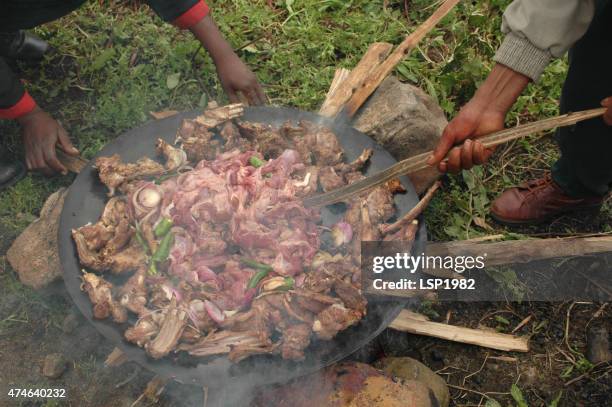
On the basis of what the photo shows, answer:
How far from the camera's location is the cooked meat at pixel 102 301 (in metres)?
2.84

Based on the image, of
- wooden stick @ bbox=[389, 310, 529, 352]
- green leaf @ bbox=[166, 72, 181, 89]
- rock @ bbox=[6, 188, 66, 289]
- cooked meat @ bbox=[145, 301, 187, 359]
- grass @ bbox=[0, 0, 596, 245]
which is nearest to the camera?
cooked meat @ bbox=[145, 301, 187, 359]

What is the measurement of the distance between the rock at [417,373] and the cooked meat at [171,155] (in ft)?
6.27

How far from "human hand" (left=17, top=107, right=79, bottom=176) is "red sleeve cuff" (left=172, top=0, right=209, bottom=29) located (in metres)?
1.34

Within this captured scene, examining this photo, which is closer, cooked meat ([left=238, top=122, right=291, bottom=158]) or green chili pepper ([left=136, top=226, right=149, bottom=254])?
green chili pepper ([left=136, top=226, right=149, bottom=254])

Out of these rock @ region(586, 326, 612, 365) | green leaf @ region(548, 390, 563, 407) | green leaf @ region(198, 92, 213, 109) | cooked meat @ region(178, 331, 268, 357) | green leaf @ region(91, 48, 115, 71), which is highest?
green leaf @ region(91, 48, 115, 71)

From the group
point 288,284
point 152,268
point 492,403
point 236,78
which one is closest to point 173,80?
point 236,78

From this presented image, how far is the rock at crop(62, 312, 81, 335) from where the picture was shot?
12.4ft

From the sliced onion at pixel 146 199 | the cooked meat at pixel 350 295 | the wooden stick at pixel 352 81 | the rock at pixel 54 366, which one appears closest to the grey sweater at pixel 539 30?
the cooked meat at pixel 350 295

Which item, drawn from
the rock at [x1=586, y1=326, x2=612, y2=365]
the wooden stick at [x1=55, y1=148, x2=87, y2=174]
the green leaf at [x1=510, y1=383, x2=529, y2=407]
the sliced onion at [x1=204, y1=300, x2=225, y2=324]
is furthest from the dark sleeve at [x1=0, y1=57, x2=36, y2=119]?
the rock at [x1=586, y1=326, x2=612, y2=365]

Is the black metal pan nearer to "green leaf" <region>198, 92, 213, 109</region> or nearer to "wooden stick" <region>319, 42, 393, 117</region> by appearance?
"wooden stick" <region>319, 42, 393, 117</region>

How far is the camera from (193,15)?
4.14 metres

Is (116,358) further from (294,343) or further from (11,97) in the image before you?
(11,97)

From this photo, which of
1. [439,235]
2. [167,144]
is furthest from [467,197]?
[167,144]

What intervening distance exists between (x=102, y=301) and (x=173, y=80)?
9.74 ft
